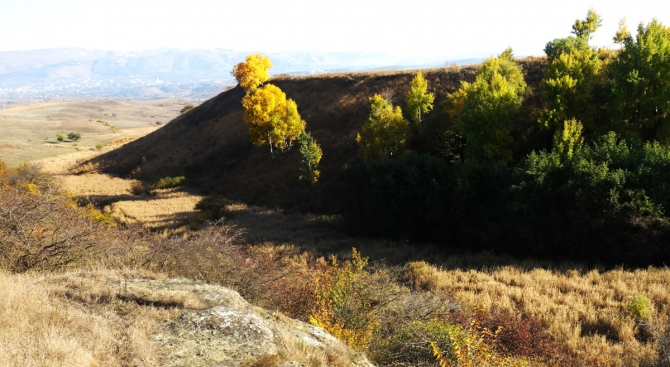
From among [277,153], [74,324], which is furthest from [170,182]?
[74,324]

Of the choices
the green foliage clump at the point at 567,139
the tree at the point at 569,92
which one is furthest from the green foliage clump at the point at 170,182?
the green foliage clump at the point at 567,139

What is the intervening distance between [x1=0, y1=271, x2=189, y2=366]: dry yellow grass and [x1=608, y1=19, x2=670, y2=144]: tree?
25917 mm

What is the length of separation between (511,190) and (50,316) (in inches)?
812

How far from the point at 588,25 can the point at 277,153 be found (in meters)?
34.2

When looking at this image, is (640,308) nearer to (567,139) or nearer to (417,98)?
(567,139)

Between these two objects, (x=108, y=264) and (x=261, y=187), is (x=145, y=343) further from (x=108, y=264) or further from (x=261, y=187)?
(x=261, y=187)

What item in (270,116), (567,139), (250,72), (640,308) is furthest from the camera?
(250,72)

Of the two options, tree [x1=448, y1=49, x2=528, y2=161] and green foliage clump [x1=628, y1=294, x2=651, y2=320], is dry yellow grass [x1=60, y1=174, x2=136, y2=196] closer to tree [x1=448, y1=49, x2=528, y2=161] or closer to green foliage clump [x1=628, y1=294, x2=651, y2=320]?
tree [x1=448, y1=49, x2=528, y2=161]

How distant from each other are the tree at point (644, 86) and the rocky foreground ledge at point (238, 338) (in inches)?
934

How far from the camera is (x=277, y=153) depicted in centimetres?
4362

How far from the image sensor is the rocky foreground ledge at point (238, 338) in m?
6.13

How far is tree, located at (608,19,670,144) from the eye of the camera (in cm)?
2141

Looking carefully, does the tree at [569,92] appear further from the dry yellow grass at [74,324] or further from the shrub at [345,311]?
the dry yellow grass at [74,324]

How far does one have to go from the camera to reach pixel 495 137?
2477 centimetres
